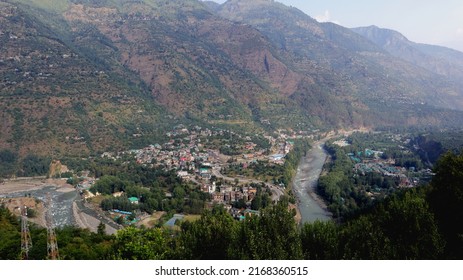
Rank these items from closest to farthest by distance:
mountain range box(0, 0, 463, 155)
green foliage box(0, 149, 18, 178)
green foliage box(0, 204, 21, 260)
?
green foliage box(0, 204, 21, 260) → green foliage box(0, 149, 18, 178) → mountain range box(0, 0, 463, 155)

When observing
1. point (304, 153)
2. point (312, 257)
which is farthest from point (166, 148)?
point (312, 257)

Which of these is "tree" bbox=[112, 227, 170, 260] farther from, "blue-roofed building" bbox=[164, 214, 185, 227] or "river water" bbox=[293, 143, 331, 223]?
"river water" bbox=[293, 143, 331, 223]

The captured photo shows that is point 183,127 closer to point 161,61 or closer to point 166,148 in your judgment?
point 166,148

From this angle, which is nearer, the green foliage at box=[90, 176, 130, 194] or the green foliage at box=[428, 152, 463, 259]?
the green foliage at box=[428, 152, 463, 259]

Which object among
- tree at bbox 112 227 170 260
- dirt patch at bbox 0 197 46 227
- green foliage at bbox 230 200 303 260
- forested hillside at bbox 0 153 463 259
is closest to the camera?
green foliage at bbox 230 200 303 260

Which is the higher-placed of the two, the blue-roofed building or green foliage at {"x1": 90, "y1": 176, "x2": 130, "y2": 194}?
the blue-roofed building

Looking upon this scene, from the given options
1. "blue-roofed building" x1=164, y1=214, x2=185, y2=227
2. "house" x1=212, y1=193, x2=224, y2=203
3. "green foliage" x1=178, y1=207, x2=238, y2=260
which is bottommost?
"blue-roofed building" x1=164, y1=214, x2=185, y2=227

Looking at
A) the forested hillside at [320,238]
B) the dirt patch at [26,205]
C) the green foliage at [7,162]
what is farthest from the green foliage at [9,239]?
the green foliage at [7,162]

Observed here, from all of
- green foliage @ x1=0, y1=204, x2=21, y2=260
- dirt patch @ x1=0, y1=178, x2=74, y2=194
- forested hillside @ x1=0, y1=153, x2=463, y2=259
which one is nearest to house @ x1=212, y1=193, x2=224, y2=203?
dirt patch @ x1=0, y1=178, x2=74, y2=194
